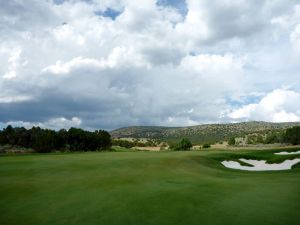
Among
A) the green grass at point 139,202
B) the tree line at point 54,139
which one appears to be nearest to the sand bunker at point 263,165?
the green grass at point 139,202

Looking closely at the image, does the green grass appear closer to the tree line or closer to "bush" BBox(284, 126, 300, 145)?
the tree line

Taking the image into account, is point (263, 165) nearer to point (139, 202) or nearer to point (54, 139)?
point (139, 202)

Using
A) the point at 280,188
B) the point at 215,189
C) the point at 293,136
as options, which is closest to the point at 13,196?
the point at 215,189

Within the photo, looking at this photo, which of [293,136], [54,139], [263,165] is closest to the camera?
[263,165]

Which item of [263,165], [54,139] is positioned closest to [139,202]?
[263,165]

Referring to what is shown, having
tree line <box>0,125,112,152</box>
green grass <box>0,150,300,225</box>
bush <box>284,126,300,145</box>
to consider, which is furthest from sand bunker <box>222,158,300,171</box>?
bush <box>284,126,300,145</box>

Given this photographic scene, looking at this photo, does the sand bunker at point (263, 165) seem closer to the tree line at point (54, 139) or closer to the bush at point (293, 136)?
the tree line at point (54, 139)

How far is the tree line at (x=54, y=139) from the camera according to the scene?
98.1 meters

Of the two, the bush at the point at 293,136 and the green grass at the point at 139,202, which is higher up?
the bush at the point at 293,136

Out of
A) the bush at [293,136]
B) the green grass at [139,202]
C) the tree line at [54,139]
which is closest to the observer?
the green grass at [139,202]

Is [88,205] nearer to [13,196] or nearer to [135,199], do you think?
[135,199]

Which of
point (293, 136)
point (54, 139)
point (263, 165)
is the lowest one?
point (263, 165)

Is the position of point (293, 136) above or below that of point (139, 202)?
above

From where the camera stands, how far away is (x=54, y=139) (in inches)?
3893
